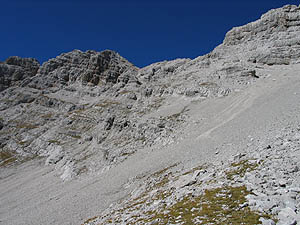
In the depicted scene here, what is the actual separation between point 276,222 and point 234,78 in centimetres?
8437

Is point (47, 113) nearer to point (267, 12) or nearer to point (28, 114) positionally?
point (28, 114)

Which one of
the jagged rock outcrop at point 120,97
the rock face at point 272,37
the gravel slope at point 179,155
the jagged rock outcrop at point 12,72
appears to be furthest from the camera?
the jagged rock outcrop at point 12,72

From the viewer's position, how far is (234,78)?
84.1m

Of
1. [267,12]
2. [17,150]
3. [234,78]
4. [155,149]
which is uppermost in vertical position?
[267,12]

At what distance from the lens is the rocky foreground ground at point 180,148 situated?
12.1m

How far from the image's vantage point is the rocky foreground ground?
39.8 feet

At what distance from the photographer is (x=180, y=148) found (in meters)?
42.2

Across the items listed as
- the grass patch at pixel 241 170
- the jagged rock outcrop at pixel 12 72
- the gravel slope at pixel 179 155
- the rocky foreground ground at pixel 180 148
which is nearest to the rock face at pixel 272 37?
the rocky foreground ground at pixel 180 148

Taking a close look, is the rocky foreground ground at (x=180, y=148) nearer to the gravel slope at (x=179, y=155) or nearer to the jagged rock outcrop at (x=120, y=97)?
the gravel slope at (x=179, y=155)

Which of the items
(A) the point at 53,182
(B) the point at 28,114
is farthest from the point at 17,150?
(A) the point at 53,182

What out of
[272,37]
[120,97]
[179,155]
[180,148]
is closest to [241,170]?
[179,155]

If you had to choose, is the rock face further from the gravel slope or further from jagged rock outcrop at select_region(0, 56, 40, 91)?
jagged rock outcrop at select_region(0, 56, 40, 91)

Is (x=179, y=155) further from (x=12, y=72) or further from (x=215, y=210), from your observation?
(x=12, y=72)

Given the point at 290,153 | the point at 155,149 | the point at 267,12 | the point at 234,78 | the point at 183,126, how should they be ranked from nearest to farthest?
the point at 290,153 → the point at 155,149 → the point at 183,126 → the point at 234,78 → the point at 267,12
